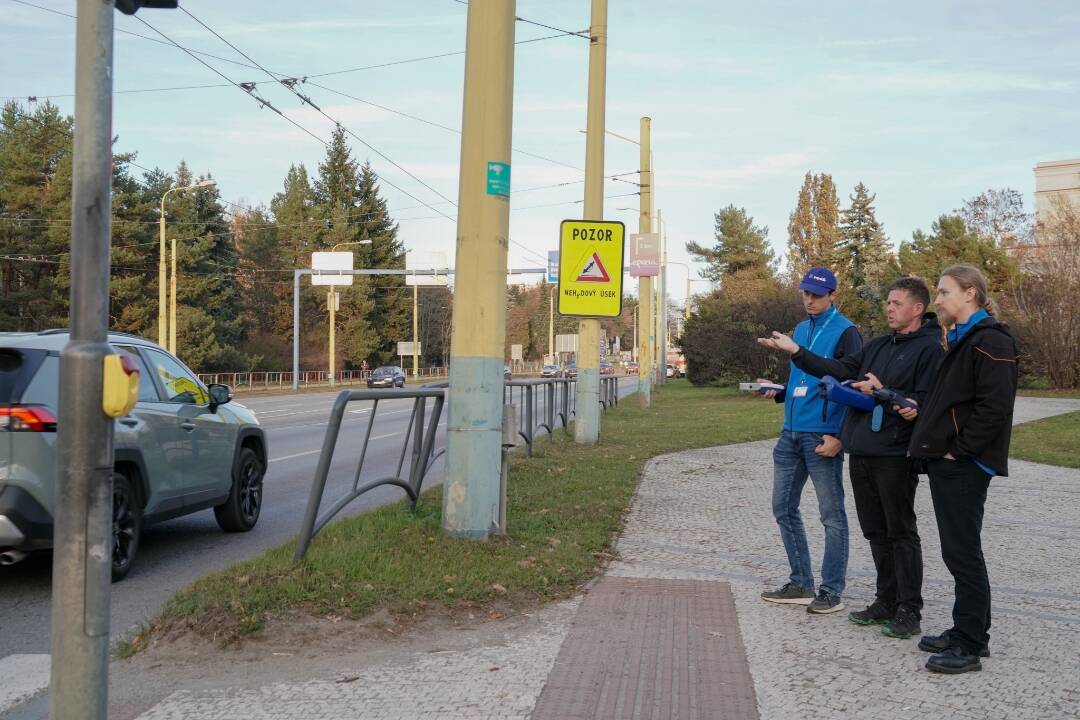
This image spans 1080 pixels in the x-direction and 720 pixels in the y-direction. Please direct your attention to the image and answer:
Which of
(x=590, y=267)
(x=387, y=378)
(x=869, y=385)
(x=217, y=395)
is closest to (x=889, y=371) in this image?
(x=869, y=385)

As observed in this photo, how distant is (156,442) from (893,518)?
5.21 m

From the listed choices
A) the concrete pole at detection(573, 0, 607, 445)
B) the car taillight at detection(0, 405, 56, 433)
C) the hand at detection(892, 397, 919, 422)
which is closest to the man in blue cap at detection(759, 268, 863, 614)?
the hand at detection(892, 397, 919, 422)

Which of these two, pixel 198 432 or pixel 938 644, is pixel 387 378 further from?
pixel 938 644

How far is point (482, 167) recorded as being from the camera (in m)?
7.10

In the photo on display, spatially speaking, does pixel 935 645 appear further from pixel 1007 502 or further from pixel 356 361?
pixel 356 361

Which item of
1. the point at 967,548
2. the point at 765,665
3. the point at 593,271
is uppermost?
the point at 593,271

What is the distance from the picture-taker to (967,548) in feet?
16.0

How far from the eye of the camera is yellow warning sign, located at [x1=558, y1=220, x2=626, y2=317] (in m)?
13.3

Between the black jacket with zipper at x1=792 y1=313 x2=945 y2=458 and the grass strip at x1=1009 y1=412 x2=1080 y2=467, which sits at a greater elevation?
the black jacket with zipper at x1=792 y1=313 x2=945 y2=458

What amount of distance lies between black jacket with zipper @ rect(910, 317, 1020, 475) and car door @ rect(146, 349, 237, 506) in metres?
5.60

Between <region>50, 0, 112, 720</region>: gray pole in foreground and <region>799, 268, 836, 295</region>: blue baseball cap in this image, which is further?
<region>799, 268, 836, 295</region>: blue baseball cap

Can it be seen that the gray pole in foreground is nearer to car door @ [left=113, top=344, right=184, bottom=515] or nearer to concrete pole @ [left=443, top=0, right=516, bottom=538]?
concrete pole @ [left=443, top=0, right=516, bottom=538]

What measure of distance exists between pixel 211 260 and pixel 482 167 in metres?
60.8

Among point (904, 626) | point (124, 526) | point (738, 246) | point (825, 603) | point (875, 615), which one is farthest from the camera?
point (738, 246)
